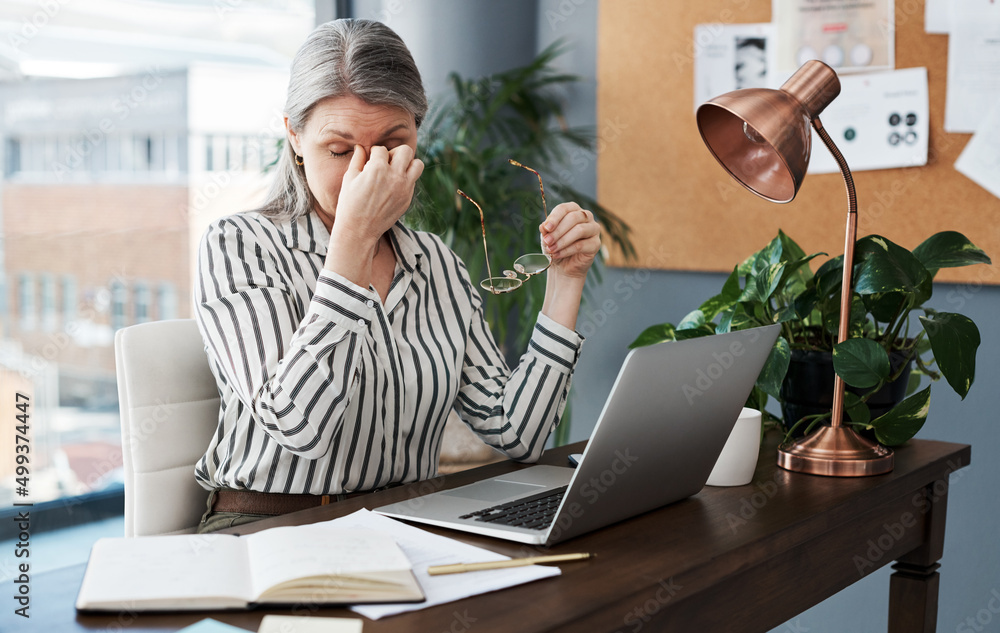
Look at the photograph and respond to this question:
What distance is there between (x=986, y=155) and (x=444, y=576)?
178 centimetres

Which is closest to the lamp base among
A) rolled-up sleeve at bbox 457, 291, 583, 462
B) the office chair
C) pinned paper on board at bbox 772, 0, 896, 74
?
rolled-up sleeve at bbox 457, 291, 583, 462

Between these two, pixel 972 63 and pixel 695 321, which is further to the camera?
pixel 972 63

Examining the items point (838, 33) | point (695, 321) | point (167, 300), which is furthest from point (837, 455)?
point (167, 300)

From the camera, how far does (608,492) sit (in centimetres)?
95

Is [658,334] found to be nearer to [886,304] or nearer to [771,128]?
[886,304]

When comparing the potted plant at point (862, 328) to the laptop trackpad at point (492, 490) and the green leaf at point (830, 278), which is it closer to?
the green leaf at point (830, 278)

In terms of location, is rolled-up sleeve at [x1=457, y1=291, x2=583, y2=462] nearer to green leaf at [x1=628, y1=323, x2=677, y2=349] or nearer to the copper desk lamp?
Answer: green leaf at [x1=628, y1=323, x2=677, y2=349]

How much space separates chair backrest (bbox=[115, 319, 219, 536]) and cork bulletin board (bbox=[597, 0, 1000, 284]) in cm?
151

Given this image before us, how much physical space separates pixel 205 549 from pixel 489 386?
71 cm

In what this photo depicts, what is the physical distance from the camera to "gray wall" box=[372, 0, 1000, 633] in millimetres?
2111

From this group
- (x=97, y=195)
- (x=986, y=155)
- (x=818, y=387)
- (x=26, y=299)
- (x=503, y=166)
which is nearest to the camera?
(x=818, y=387)

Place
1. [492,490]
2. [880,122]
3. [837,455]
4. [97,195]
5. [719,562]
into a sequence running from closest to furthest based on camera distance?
[719,562] < [492,490] < [837,455] < [880,122] < [97,195]

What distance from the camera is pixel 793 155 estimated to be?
1210mm

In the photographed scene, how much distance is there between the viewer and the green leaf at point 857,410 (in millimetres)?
1372
